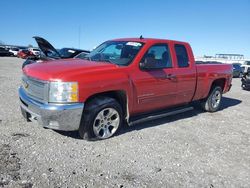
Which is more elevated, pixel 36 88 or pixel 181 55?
pixel 181 55

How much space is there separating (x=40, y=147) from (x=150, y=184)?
195 cm

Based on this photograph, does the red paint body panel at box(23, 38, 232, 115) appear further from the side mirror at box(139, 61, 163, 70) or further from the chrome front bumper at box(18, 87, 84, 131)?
the chrome front bumper at box(18, 87, 84, 131)

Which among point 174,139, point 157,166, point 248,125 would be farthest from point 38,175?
point 248,125

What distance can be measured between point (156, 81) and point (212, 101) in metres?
3.08

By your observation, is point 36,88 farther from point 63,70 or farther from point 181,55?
point 181,55

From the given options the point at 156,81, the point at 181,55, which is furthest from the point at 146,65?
the point at 181,55

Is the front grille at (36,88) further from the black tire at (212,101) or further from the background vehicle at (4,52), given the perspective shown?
the background vehicle at (4,52)

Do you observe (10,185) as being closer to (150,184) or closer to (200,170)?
(150,184)

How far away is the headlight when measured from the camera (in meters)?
3.96

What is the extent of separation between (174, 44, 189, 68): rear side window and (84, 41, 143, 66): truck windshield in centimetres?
113

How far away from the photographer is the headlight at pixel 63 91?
156 inches

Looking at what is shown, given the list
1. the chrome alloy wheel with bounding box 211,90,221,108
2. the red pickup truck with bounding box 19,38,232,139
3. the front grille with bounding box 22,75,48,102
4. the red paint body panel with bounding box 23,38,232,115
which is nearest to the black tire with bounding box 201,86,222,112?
the chrome alloy wheel with bounding box 211,90,221,108

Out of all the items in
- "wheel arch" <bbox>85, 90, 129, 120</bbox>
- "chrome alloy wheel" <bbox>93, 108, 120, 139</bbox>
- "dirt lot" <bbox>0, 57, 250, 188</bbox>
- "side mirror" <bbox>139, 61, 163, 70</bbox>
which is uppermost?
"side mirror" <bbox>139, 61, 163, 70</bbox>

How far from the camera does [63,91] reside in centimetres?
397
